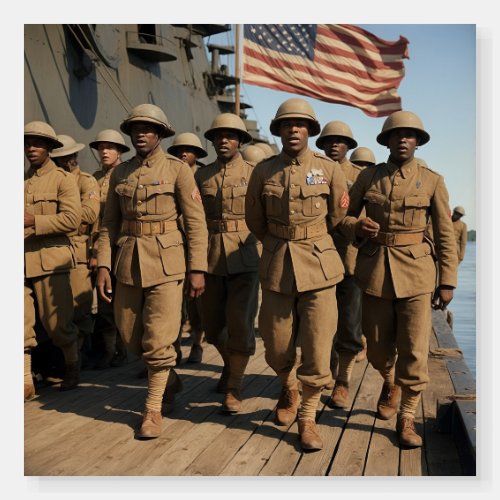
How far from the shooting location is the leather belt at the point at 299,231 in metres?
4.01

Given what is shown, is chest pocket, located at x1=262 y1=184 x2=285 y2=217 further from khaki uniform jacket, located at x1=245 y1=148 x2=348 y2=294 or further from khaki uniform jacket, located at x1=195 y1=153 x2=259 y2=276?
khaki uniform jacket, located at x1=195 y1=153 x2=259 y2=276

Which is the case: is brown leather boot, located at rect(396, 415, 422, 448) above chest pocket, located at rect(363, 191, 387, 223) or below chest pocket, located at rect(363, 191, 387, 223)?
below

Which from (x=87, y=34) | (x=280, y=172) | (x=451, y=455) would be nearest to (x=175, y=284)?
(x=280, y=172)

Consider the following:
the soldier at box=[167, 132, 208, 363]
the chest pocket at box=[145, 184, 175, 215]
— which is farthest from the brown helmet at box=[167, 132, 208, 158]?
the chest pocket at box=[145, 184, 175, 215]

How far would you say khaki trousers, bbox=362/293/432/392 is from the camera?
3.97 metres

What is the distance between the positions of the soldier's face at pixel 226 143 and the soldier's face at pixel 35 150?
1376mm

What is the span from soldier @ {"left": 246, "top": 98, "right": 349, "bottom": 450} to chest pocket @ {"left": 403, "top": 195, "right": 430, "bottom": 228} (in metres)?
0.40

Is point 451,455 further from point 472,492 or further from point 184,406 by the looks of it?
point 184,406

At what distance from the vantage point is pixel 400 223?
4051 millimetres

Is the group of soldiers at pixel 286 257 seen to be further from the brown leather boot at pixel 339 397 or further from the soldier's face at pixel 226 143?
the soldier's face at pixel 226 143

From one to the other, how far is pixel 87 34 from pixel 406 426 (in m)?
6.71

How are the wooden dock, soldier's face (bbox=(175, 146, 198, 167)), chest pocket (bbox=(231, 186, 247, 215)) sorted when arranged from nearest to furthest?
the wooden dock < chest pocket (bbox=(231, 186, 247, 215)) < soldier's face (bbox=(175, 146, 198, 167))

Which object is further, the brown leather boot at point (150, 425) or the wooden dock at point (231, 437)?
the brown leather boot at point (150, 425)

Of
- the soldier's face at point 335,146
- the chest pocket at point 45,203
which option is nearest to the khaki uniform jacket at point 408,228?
the soldier's face at point 335,146
